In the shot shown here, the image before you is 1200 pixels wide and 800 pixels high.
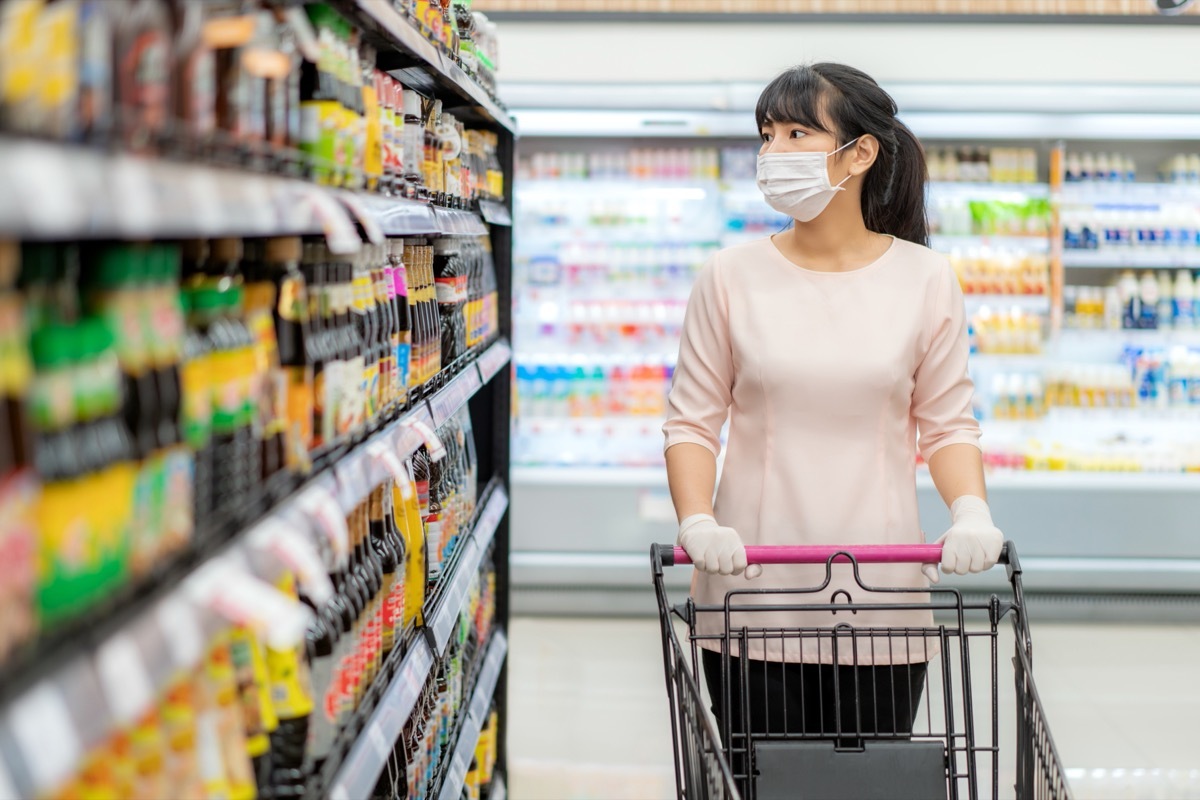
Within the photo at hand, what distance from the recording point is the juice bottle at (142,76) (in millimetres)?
918

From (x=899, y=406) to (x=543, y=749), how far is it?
2057 millimetres

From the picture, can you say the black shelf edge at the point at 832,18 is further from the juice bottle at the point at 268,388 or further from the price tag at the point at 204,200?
the price tag at the point at 204,200

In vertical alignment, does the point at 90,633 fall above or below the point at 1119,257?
below

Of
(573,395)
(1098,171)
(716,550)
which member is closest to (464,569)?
(716,550)

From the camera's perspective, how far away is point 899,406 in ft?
7.47

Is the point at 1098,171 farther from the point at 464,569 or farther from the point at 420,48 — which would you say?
the point at 420,48

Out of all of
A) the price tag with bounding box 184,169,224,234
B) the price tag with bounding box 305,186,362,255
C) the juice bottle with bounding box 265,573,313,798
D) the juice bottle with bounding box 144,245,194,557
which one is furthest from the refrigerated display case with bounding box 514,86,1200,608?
the price tag with bounding box 184,169,224,234

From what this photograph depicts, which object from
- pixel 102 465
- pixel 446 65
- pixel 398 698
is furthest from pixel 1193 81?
pixel 102 465

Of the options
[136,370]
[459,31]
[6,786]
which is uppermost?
[459,31]

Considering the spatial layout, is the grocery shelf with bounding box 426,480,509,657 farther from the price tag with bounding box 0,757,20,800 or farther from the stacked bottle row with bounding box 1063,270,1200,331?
the stacked bottle row with bounding box 1063,270,1200,331

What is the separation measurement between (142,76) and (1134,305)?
5.23 metres

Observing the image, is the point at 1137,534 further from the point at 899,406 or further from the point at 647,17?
the point at 899,406

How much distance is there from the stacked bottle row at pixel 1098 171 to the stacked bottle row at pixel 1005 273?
0.37 meters

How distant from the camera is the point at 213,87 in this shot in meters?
1.16
